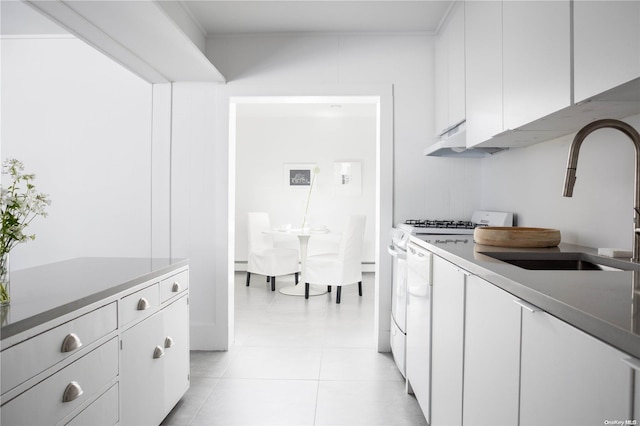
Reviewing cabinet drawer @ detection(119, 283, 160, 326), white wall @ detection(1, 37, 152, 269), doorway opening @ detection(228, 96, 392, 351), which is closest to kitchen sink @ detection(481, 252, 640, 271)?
cabinet drawer @ detection(119, 283, 160, 326)

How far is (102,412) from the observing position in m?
1.53

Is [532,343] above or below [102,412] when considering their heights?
above

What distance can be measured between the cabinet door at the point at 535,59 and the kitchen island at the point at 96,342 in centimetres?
174

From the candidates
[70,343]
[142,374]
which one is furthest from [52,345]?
[142,374]

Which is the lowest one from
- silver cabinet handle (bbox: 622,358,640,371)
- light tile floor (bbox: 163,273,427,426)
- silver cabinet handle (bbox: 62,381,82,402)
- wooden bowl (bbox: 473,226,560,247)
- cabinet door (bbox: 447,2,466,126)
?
light tile floor (bbox: 163,273,427,426)

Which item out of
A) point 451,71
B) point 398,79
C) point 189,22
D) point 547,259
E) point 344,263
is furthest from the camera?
point 344,263

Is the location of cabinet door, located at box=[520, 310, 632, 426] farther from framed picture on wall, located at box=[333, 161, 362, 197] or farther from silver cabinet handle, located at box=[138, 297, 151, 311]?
framed picture on wall, located at box=[333, 161, 362, 197]

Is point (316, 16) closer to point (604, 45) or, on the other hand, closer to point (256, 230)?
point (604, 45)

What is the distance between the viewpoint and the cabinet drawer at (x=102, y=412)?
1406 millimetres

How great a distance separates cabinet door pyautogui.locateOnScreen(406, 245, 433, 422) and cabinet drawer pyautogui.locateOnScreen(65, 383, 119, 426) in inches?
54.0

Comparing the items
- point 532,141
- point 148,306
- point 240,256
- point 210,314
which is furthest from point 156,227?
point 240,256

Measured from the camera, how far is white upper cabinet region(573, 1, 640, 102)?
3.51 feet

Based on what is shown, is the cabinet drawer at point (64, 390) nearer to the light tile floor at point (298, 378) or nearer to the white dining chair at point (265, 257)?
the light tile floor at point (298, 378)

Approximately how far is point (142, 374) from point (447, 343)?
4.36 feet
